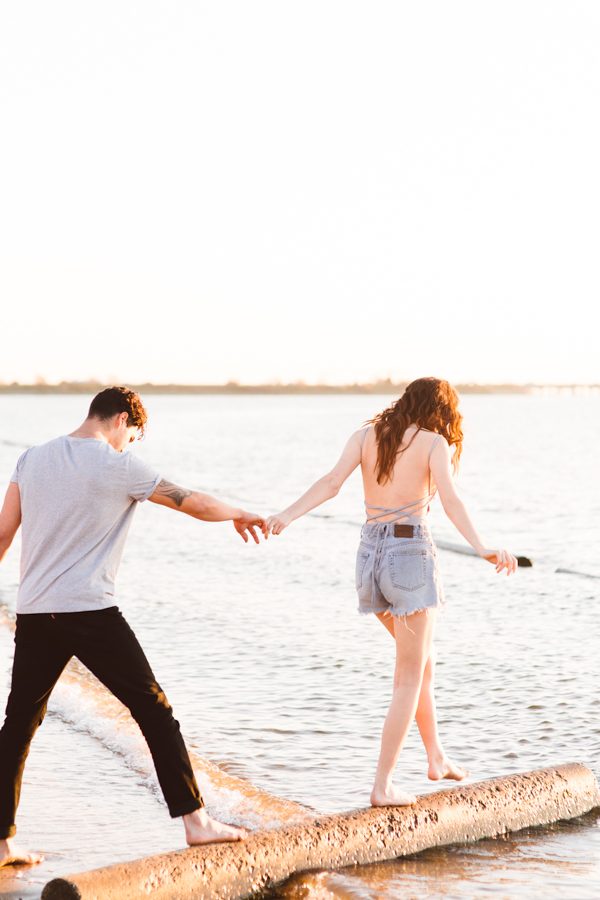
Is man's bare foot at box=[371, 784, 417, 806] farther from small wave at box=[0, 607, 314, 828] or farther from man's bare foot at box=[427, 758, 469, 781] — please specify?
man's bare foot at box=[427, 758, 469, 781]

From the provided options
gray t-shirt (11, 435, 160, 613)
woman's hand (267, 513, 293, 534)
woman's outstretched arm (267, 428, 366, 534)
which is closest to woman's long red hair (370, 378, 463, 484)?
woman's outstretched arm (267, 428, 366, 534)

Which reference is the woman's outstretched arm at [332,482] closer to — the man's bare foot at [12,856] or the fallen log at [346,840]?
the fallen log at [346,840]

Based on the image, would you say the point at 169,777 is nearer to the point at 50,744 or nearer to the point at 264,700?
the point at 50,744

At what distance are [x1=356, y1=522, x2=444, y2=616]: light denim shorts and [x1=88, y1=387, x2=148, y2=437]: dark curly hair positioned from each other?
4.08 ft

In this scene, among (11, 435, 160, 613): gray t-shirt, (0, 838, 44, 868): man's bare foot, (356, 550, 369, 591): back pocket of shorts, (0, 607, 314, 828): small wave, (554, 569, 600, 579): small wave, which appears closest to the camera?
(11, 435, 160, 613): gray t-shirt

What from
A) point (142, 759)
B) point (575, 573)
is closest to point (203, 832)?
point (142, 759)

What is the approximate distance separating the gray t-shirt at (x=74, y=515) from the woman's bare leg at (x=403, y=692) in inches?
53.9

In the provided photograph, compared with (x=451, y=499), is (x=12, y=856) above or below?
below

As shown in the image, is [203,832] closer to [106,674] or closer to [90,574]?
[106,674]

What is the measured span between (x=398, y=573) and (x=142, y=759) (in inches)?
107

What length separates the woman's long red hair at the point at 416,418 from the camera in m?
5.29

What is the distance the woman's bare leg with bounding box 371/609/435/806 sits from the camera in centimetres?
522

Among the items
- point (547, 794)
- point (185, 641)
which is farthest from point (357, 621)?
point (547, 794)

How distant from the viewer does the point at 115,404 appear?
15.6 feet
